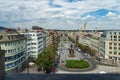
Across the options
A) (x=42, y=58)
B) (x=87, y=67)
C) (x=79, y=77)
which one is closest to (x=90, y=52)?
(x=87, y=67)

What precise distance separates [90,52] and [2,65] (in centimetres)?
11351

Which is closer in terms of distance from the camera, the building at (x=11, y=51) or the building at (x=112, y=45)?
the building at (x=11, y=51)

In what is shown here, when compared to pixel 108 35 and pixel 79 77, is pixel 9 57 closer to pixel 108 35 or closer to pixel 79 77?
pixel 79 77

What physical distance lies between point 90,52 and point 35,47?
44.0 meters

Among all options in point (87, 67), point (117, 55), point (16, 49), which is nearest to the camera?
point (16, 49)

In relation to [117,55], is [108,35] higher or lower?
higher

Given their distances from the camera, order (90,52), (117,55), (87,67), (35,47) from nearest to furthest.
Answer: (87,67) → (35,47) → (117,55) → (90,52)

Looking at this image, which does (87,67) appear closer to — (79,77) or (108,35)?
(108,35)

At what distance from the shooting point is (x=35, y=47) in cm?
9362

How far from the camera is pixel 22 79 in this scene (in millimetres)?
13445

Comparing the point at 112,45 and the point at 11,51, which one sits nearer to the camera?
the point at 11,51

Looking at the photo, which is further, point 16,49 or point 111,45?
point 111,45

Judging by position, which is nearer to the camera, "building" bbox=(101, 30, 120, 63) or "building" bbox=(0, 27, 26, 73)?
"building" bbox=(0, 27, 26, 73)

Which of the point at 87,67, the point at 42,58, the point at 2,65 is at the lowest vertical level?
the point at 87,67
